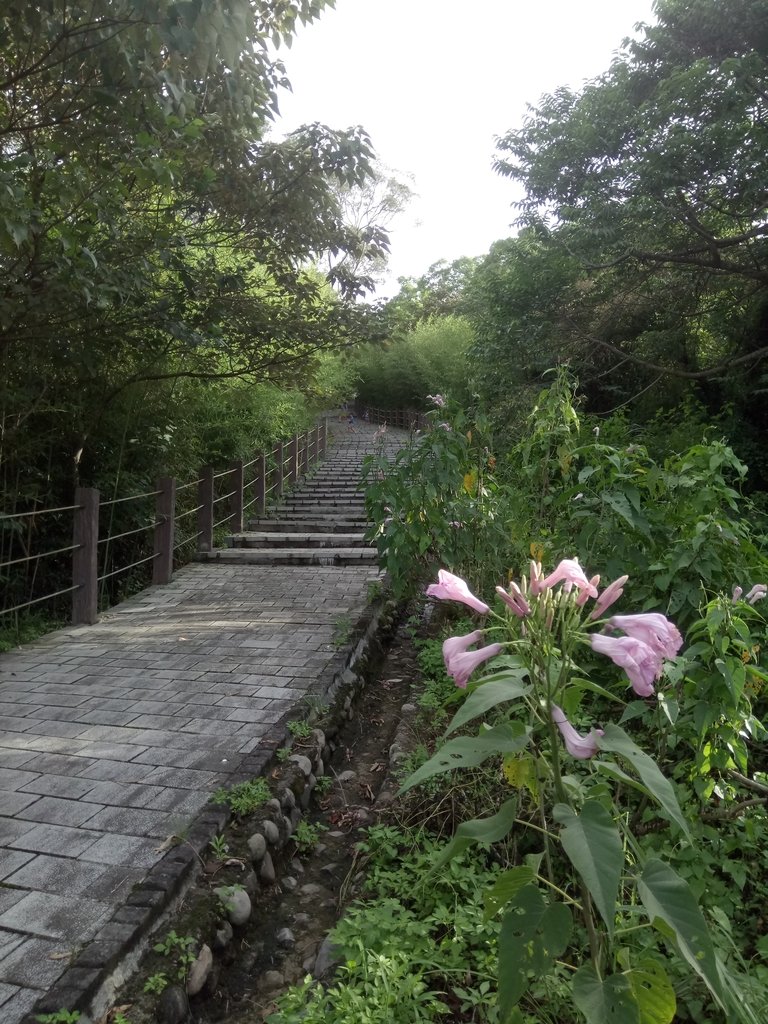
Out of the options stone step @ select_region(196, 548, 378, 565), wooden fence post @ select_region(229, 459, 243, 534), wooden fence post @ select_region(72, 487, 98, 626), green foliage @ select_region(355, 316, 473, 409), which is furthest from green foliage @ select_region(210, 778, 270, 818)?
green foliage @ select_region(355, 316, 473, 409)

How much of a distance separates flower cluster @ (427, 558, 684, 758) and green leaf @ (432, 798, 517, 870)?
0.15 m

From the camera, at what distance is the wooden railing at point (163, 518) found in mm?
5219

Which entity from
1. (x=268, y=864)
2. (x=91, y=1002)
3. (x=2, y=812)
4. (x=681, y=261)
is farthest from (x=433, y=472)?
(x=681, y=261)

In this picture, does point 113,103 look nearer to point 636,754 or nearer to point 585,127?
point 636,754

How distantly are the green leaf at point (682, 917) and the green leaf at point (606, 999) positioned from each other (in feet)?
0.39

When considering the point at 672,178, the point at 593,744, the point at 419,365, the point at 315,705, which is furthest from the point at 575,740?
the point at 419,365

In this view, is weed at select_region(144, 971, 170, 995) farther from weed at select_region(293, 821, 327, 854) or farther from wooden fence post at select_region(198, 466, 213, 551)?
wooden fence post at select_region(198, 466, 213, 551)

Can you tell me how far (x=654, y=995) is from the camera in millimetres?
1172

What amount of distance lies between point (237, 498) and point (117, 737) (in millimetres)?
6539

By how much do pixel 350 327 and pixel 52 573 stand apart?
381 centimetres

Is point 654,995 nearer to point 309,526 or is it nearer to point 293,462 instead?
point 309,526

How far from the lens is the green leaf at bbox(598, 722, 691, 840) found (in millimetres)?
1107

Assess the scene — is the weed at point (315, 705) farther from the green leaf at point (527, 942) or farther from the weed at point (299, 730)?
the green leaf at point (527, 942)

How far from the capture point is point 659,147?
5648mm
